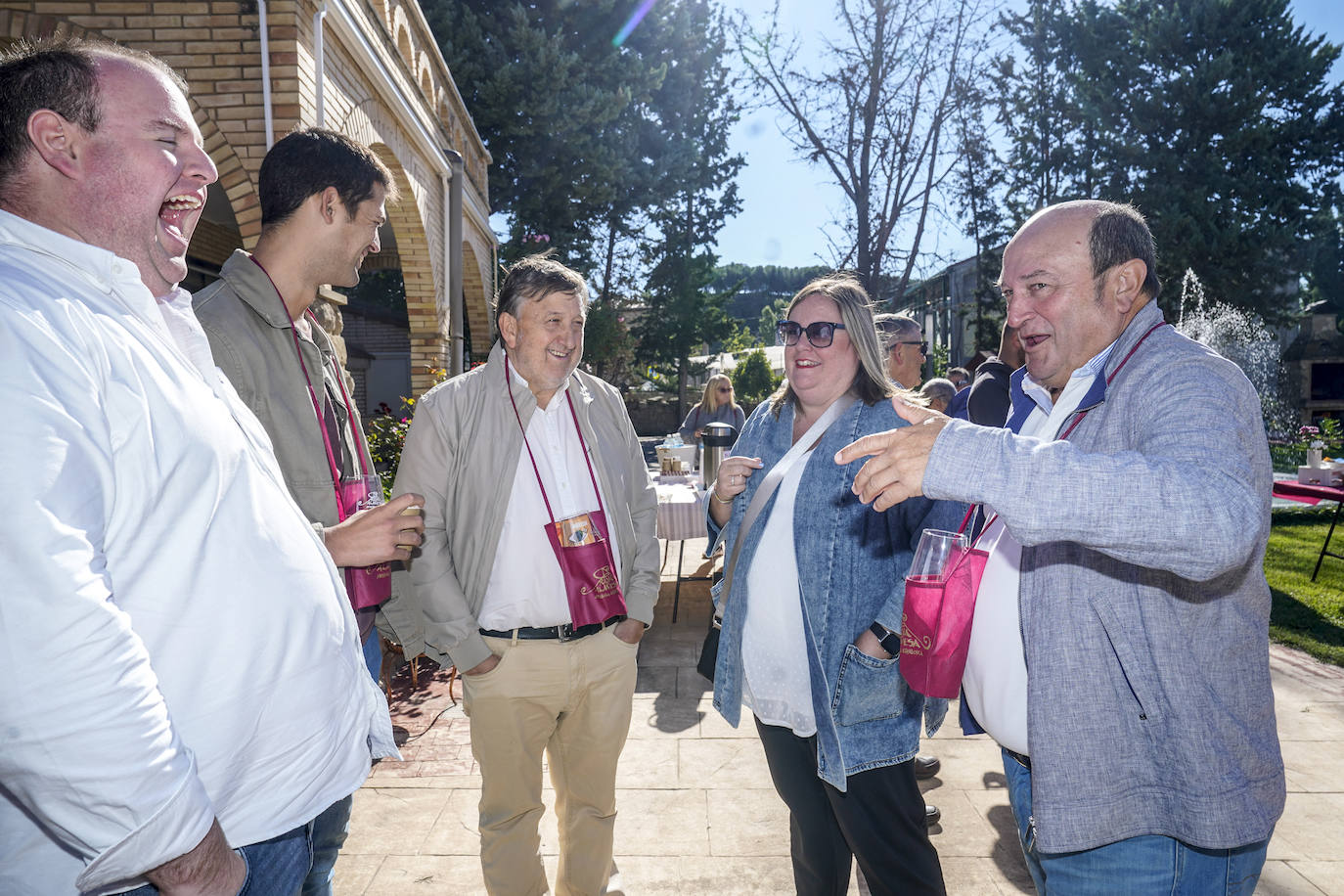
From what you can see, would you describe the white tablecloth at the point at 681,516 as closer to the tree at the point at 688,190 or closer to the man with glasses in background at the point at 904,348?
the man with glasses in background at the point at 904,348

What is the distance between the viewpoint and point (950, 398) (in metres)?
5.36

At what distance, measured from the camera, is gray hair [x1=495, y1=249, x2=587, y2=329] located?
2730 millimetres

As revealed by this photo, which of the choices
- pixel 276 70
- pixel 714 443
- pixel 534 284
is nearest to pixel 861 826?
pixel 534 284

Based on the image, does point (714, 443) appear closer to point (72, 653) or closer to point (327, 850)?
point (327, 850)

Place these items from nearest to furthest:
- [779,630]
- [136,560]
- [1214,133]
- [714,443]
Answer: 1. [136,560]
2. [779,630]
3. [714,443]
4. [1214,133]

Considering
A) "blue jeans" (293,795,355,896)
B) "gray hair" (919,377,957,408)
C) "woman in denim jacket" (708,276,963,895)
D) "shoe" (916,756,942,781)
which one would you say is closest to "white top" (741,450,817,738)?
"woman in denim jacket" (708,276,963,895)

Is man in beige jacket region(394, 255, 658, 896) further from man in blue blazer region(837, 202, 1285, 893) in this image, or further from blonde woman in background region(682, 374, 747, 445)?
blonde woman in background region(682, 374, 747, 445)

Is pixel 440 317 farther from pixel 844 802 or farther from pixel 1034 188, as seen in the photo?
pixel 1034 188

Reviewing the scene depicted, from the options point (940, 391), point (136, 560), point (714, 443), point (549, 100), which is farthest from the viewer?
point (549, 100)

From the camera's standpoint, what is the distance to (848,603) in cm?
223

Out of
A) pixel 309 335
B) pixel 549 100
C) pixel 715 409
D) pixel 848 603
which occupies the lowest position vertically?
pixel 848 603

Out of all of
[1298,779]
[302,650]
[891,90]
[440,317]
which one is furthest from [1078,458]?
[891,90]

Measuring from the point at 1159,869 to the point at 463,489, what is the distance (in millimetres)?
2098

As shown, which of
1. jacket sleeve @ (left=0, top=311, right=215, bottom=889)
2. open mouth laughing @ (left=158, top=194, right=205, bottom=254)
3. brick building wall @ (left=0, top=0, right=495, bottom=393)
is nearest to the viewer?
jacket sleeve @ (left=0, top=311, right=215, bottom=889)
